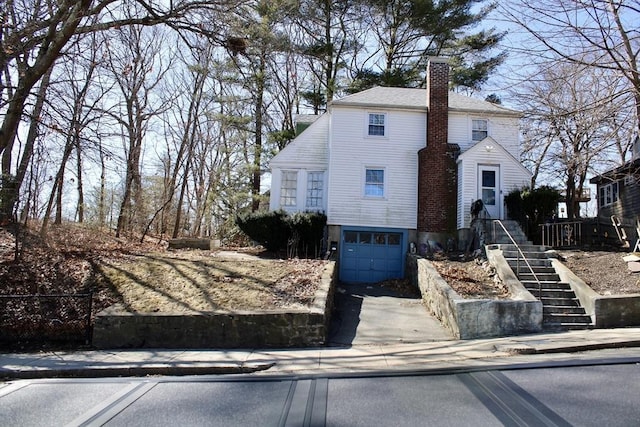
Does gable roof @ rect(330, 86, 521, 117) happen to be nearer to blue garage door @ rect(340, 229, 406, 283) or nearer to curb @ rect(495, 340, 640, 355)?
blue garage door @ rect(340, 229, 406, 283)

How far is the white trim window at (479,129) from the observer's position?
18328mm

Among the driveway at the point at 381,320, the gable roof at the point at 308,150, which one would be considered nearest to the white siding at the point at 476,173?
the driveway at the point at 381,320

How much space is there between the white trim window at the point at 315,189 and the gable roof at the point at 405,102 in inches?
121

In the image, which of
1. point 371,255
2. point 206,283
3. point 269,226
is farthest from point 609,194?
point 206,283

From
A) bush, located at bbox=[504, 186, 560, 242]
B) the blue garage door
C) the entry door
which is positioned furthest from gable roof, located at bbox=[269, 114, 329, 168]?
bush, located at bbox=[504, 186, 560, 242]

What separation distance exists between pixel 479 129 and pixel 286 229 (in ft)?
29.4

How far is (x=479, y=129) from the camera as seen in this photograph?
18406 millimetres

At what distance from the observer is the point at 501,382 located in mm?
4703

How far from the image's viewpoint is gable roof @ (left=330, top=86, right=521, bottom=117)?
1808cm

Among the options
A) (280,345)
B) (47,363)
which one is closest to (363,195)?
(280,345)

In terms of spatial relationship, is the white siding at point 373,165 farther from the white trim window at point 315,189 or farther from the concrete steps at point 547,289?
the concrete steps at point 547,289

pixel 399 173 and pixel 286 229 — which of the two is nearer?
pixel 286 229

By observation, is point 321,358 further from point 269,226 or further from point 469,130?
point 469,130

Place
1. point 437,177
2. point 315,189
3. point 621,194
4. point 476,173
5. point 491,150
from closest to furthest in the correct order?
point 476,173, point 491,150, point 437,177, point 315,189, point 621,194
